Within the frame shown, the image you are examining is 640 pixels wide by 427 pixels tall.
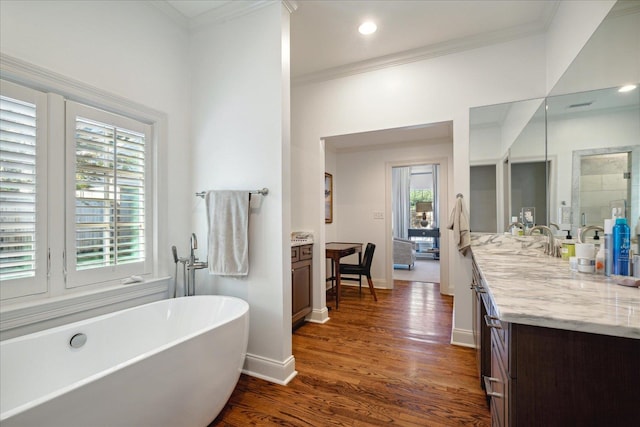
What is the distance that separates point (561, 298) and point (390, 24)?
2.48 meters

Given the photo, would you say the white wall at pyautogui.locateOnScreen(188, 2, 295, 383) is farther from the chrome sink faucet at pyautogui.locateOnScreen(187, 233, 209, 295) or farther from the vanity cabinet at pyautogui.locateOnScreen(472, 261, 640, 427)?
the vanity cabinet at pyautogui.locateOnScreen(472, 261, 640, 427)

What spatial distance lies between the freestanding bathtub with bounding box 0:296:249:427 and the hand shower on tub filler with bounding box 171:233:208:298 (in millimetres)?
349

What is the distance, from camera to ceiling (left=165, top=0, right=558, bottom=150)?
226 cm

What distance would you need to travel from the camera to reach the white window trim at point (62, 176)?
159 centimetres

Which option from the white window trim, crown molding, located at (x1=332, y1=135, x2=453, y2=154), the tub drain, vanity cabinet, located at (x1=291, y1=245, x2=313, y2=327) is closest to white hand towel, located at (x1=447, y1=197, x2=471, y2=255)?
vanity cabinet, located at (x1=291, y1=245, x2=313, y2=327)

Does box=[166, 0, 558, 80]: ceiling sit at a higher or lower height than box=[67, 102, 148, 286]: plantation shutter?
higher

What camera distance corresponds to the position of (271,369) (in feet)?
7.02

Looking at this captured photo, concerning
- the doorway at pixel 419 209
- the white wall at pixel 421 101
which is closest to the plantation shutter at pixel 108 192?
the white wall at pixel 421 101

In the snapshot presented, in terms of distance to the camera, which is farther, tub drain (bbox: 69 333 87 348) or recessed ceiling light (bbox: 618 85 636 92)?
tub drain (bbox: 69 333 87 348)

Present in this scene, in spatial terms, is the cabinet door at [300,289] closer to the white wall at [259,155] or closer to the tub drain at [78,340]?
the white wall at [259,155]

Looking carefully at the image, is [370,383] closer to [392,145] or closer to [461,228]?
[461,228]

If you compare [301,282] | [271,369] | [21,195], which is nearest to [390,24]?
[301,282]

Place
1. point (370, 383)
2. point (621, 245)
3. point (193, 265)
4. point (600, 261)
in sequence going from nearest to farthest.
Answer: point (621, 245) < point (600, 261) < point (370, 383) < point (193, 265)

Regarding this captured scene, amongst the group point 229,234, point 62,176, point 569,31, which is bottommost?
point 229,234
